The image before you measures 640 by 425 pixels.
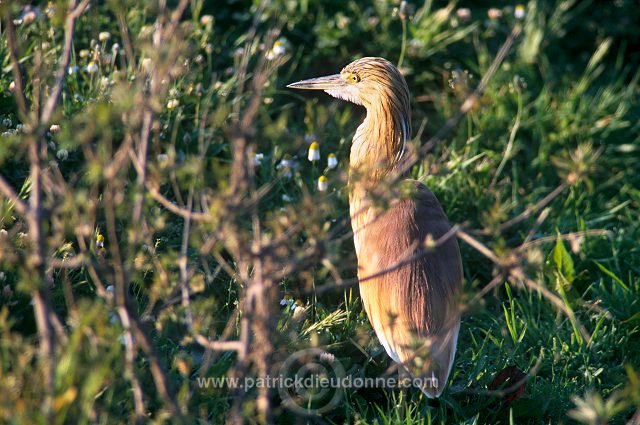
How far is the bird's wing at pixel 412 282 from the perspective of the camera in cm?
315

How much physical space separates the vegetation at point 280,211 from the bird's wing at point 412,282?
0.46ft

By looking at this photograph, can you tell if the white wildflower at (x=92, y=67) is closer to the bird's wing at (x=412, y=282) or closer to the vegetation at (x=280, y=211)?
the vegetation at (x=280, y=211)

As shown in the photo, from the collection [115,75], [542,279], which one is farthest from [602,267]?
[115,75]

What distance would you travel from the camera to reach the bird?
10.3 feet

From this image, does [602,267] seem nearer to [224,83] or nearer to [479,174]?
[479,174]

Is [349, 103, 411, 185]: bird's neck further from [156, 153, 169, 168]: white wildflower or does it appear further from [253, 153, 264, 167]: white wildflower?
[156, 153, 169, 168]: white wildflower

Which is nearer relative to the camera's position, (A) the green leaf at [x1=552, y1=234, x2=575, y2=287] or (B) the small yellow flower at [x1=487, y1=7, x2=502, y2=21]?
(A) the green leaf at [x1=552, y1=234, x2=575, y2=287]

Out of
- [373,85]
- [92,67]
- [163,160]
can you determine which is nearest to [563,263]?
[373,85]

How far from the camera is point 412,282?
3.31 m

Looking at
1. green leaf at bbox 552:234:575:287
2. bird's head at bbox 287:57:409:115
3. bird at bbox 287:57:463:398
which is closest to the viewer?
bird at bbox 287:57:463:398

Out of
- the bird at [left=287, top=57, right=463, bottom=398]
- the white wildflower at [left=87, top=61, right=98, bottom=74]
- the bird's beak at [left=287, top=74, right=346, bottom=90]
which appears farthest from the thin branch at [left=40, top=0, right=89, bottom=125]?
the bird's beak at [left=287, top=74, right=346, bottom=90]

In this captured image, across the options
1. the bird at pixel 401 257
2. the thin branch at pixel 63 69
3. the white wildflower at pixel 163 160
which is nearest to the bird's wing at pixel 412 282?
the bird at pixel 401 257

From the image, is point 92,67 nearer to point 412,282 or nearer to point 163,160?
point 163,160

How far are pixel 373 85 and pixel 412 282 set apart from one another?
3.39 feet
